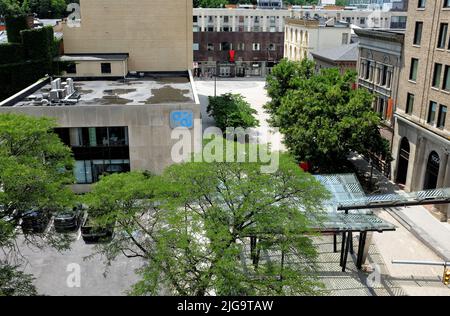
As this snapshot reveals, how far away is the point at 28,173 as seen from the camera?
22438mm

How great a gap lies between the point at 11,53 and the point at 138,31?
630 inches

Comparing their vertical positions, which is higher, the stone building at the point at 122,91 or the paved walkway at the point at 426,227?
the stone building at the point at 122,91

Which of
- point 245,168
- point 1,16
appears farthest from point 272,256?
point 1,16

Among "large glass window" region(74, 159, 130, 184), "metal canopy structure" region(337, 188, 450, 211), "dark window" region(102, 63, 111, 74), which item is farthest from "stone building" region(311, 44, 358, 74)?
"metal canopy structure" region(337, 188, 450, 211)

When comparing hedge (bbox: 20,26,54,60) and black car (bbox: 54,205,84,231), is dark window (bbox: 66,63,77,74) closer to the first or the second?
hedge (bbox: 20,26,54,60)

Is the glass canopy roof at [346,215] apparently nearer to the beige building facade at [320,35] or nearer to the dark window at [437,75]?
the dark window at [437,75]

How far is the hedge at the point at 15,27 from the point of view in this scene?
51.5 metres

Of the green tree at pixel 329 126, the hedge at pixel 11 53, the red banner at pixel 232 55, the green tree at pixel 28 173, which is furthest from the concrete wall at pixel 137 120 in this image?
the red banner at pixel 232 55

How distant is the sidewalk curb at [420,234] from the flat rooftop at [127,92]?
20.6 meters

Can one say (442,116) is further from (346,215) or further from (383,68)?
(346,215)

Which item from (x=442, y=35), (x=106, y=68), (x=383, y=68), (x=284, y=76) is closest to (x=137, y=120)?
(x=106, y=68)

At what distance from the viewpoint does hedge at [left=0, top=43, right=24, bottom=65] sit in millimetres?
50250

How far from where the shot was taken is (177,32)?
6025 cm

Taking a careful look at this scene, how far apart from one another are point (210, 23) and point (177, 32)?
53.9 meters
